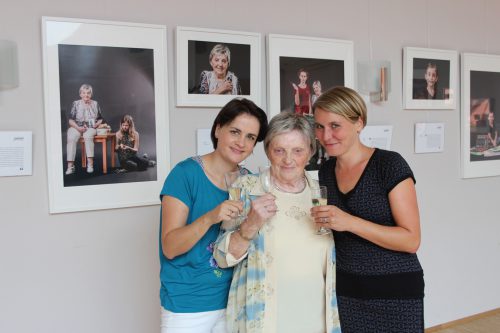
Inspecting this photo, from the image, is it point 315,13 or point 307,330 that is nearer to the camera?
point 307,330

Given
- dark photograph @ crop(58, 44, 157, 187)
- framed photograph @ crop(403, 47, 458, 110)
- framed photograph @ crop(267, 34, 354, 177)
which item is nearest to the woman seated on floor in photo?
dark photograph @ crop(58, 44, 157, 187)

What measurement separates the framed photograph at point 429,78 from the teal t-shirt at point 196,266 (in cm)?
227

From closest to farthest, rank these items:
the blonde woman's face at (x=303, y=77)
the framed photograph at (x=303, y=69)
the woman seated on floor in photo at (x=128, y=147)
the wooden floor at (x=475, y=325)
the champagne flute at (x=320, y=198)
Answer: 1. the champagne flute at (x=320, y=198)
2. the woman seated on floor in photo at (x=128, y=147)
3. the framed photograph at (x=303, y=69)
4. the blonde woman's face at (x=303, y=77)
5. the wooden floor at (x=475, y=325)

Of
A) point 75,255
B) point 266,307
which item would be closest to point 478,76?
point 266,307

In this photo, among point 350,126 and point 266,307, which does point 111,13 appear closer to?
point 350,126

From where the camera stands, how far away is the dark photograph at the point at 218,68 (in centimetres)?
254

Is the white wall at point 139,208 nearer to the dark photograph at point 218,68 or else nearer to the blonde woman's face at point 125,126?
the dark photograph at point 218,68

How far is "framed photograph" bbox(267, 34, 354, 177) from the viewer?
2.78 m

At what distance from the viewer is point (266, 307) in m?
1.49

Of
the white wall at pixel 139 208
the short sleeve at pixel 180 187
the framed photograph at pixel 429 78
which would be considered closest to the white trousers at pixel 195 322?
the short sleeve at pixel 180 187

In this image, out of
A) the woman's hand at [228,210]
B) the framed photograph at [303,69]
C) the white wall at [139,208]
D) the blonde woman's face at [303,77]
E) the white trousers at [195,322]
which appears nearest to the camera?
the woman's hand at [228,210]

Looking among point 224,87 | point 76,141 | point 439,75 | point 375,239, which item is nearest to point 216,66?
point 224,87

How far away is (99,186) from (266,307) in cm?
127

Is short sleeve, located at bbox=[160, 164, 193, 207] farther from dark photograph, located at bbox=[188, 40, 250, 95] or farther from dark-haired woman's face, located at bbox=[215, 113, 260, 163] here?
dark photograph, located at bbox=[188, 40, 250, 95]
